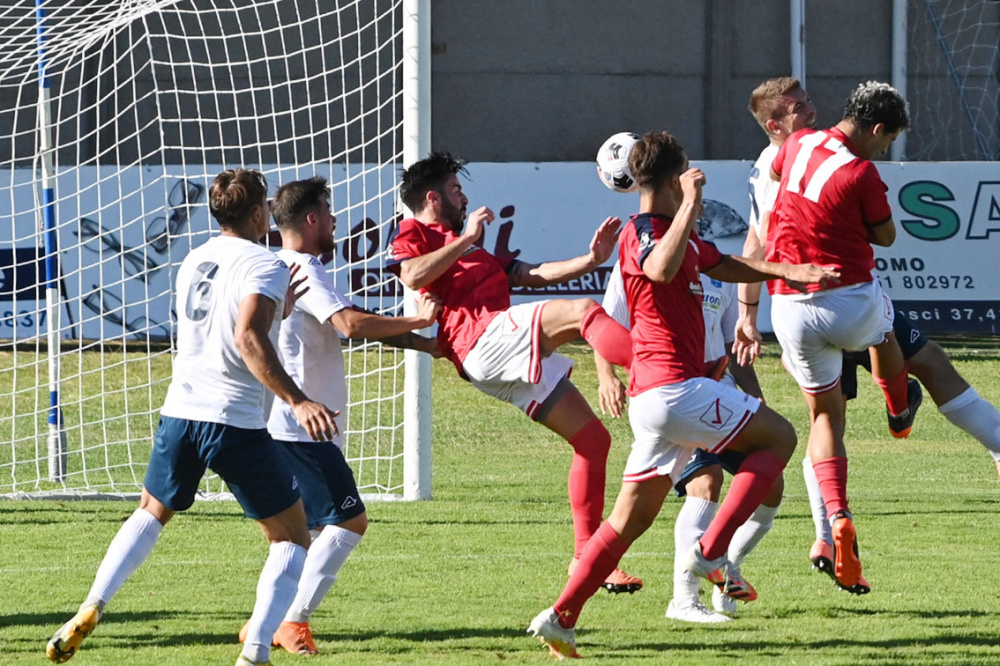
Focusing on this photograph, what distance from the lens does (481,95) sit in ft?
85.9

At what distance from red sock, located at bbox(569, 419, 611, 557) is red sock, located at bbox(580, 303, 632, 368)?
0.41m

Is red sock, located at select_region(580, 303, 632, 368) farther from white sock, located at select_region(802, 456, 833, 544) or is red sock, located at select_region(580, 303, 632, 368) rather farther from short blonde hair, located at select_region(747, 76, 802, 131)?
short blonde hair, located at select_region(747, 76, 802, 131)

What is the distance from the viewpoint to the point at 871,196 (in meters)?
6.18

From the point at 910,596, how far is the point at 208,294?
357 centimetres

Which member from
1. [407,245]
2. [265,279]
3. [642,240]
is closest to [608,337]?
[642,240]

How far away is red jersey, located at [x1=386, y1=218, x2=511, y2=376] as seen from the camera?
6359 mm

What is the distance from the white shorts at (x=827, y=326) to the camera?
6344 millimetres

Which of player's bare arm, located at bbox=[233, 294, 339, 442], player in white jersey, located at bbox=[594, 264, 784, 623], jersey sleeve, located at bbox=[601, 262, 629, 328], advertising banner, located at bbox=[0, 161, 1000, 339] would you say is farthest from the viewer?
advertising banner, located at bbox=[0, 161, 1000, 339]

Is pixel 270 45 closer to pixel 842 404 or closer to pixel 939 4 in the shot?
pixel 939 4

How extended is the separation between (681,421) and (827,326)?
1335mm

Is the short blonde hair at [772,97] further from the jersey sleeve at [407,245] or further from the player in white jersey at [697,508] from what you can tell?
the jersey sleeve at [407,245]

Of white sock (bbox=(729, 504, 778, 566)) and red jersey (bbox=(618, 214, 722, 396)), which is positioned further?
white sock (bbox=(729, 504, 778, 566))

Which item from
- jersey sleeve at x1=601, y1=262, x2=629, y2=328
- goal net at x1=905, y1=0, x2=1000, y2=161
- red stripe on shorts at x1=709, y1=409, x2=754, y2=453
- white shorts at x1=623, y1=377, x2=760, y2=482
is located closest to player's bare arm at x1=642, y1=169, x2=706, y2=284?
white shorts at x1=623, y1=377, x2=760, y2=482

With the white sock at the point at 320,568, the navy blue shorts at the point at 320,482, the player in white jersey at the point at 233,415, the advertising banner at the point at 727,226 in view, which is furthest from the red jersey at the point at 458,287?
the advertising banner at the point at 727,226
